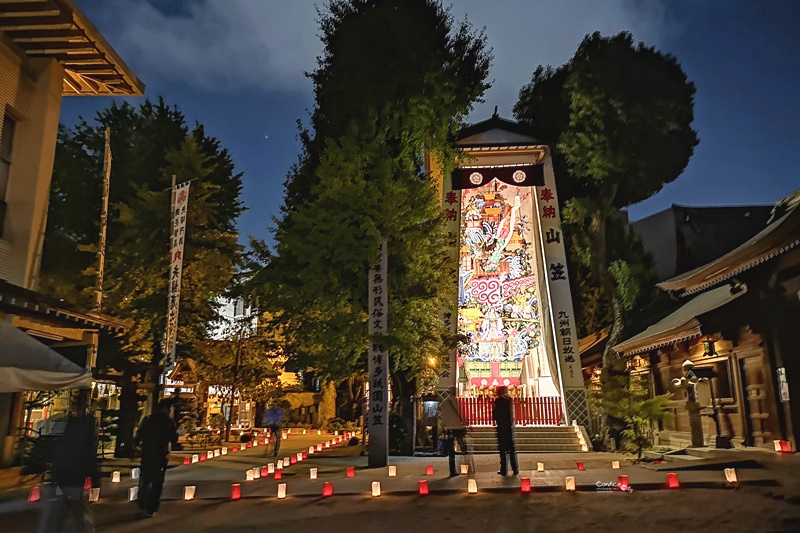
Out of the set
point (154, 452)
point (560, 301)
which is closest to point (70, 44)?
point (154, 452)

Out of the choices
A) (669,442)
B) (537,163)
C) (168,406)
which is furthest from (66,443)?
(537,163)

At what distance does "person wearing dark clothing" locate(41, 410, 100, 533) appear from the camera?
5.80 meters

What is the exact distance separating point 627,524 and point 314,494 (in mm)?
5142

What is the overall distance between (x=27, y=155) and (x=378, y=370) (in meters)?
9.58

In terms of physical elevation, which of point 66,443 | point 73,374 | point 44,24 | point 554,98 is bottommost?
point 66,443

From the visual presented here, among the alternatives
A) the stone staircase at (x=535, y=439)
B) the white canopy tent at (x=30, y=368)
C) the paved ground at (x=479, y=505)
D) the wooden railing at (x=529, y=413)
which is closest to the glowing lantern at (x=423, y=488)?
the paved ground at (x=479, y=505)

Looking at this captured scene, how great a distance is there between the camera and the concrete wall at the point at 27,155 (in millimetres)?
12875

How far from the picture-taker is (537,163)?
70.8 feet

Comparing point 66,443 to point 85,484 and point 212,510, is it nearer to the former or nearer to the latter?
point 85,484

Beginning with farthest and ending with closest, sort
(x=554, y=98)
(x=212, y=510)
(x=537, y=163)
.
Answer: (x=554, y=98) < (x=537, y=163) < (x=212, y=510)

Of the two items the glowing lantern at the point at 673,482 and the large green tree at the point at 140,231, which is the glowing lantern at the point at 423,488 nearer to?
the glowing lantern at the point at 673,482

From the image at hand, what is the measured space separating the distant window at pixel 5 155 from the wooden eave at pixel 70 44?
175 centimetres

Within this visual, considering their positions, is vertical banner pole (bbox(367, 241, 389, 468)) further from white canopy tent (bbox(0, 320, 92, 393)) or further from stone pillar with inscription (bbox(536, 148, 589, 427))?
stone pillar with inscription (bbox(536, 148, 589, 427))

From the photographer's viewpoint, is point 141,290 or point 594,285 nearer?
point 141,290
